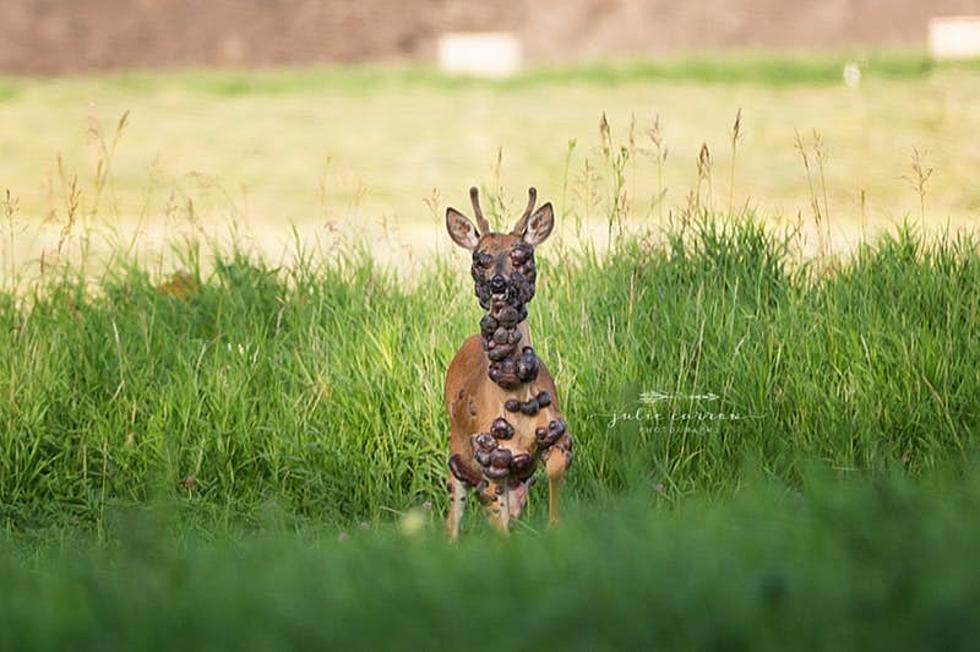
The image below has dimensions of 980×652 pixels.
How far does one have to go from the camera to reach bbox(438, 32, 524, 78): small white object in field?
22203 millimetres

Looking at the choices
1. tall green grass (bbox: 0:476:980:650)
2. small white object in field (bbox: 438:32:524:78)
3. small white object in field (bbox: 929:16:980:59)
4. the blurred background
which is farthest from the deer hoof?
small white object in field (bbox: 438:32:524:78)

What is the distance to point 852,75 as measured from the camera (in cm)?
1925

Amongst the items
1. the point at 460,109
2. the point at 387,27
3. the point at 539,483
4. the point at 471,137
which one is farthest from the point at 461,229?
the point at 387,27

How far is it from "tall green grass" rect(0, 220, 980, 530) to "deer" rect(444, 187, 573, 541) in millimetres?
809

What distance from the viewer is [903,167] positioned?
14430 millimetres

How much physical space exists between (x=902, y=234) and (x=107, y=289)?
10.4ft

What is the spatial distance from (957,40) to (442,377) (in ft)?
54.9

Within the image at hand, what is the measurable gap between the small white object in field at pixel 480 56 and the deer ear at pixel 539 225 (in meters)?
17.5

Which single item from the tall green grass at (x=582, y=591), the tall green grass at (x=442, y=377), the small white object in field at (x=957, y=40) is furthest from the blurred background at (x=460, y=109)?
the tall green grass at (x=582, y=591)

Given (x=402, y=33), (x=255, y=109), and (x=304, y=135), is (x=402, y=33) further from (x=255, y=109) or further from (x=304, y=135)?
(x=304, y=135)

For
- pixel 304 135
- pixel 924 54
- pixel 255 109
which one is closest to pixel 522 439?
pixel 304 135

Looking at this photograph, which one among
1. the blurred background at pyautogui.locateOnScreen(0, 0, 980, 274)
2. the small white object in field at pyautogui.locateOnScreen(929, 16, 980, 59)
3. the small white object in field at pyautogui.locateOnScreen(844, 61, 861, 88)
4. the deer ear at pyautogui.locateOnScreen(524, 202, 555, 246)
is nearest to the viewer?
the deer ear at pyautogui.locateOnScreen(524, 202, 555, 246)

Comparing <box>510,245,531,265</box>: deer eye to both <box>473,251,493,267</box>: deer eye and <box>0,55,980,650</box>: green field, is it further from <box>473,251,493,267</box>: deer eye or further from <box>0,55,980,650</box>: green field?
<box>0,55,980,650</box>: green field
